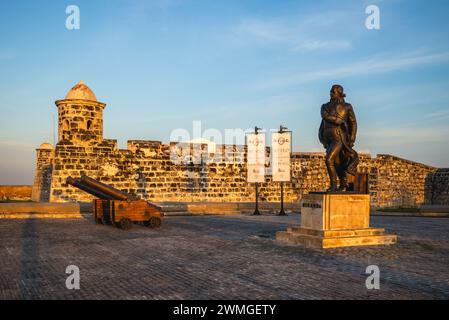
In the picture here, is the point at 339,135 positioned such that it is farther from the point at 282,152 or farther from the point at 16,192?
the point at 16,192

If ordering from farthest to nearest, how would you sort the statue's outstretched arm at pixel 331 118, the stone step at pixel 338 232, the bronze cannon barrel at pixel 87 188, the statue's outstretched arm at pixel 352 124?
1. the bronze cannon barrel at pixel 87 188
2. the statue's outstretched arm at pixel 352 124
3. the statue's outstretched arm at pixel 331 118
4. the stone step at pixel 338 232

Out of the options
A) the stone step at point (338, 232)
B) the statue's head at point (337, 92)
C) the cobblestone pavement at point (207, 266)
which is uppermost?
the statue's head at point (337, 92)

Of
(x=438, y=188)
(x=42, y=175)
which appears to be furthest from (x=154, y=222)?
(x=438, y=188)

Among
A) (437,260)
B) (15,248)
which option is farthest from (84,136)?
(437,260)

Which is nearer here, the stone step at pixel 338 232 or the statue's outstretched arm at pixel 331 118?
the stone step at pixel 338 232

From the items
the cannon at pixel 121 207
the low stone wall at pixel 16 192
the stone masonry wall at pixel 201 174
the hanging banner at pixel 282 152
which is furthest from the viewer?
the low stone wall at pixel 16 192

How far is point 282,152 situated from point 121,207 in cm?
686

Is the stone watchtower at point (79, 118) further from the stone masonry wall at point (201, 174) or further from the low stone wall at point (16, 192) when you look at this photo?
the low stone wall at point (16, 192)

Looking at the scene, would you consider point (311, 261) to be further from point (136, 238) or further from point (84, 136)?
point (84, 136)

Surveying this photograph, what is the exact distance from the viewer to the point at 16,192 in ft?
91.0

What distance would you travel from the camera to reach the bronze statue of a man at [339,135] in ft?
29.7

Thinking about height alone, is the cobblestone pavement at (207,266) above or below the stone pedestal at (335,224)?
below

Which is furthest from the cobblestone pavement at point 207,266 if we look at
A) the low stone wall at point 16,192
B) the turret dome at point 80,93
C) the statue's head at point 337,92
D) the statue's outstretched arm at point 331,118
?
the low stone wall at point 16,192

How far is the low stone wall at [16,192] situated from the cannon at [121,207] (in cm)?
1754
